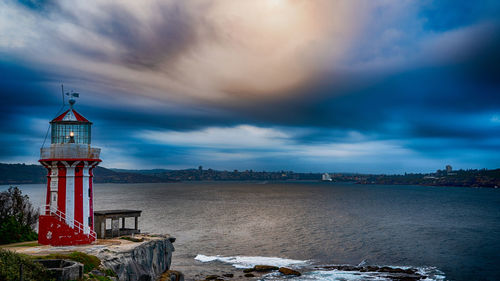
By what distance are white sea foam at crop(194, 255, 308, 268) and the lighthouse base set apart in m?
22.6

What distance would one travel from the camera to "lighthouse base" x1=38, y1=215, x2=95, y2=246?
23078mm

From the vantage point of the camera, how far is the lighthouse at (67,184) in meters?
23.2

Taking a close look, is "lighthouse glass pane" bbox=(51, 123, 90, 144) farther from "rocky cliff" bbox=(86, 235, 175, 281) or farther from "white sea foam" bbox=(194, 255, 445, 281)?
"white sea foam" bbox=(194, 255, 445, 281)

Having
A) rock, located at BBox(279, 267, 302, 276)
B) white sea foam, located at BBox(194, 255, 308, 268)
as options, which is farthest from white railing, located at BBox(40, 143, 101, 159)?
white sea foam, located at BBox(194, 255, 308, 268)

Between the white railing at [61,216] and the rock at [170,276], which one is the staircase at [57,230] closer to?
the white railing at [61,216]

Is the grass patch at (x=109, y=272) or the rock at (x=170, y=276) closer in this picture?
the grass patch at (x=109, y=272)

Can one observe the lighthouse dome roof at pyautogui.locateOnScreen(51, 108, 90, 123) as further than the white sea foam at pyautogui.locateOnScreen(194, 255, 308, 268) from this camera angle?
No

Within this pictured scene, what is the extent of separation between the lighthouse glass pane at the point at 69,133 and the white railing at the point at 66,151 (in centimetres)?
52

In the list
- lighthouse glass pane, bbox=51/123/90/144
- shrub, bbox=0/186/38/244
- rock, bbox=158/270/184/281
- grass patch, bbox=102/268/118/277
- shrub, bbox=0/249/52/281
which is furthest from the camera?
shrub, bbox=0/186/38/244

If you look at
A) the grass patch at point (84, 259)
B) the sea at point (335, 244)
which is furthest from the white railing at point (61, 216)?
the sea at point (335, 244)

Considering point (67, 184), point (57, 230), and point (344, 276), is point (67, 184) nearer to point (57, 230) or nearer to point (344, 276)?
point (57, 230)

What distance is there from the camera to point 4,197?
1489 inches

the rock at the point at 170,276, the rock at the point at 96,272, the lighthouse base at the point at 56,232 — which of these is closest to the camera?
the rock at the point at 96,272

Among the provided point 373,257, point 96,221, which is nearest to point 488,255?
point 373,257
